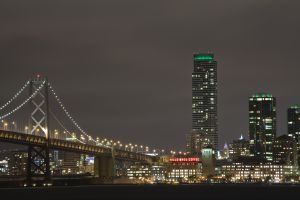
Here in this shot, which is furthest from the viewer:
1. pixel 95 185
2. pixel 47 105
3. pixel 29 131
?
pixel 95 185

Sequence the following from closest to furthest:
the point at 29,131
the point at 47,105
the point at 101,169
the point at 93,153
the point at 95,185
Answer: the point at 29,131 < the point at 47,105 < the point at 93,153 < the point at 101,169 < the point at 95,185

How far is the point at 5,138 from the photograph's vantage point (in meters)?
114

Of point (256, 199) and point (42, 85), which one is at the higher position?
point (42, 85)

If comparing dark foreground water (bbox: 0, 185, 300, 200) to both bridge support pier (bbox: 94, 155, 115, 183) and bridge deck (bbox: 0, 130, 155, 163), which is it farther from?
bridge support pier (bbox: 94, 155, 115, 183)

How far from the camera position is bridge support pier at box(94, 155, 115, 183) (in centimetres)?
15700

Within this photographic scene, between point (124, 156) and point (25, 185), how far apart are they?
36988mm

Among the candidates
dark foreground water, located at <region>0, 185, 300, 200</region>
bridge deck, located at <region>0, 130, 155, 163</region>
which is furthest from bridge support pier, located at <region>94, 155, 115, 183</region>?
dark foreground water, located at <region>0, 185, 300, 200</region>

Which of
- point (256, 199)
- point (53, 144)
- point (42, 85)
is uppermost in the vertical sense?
point (42, 85)

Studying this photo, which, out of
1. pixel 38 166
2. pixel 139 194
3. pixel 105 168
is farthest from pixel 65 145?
pixel 105 168

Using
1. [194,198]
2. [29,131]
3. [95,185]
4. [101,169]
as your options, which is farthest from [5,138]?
[95,185]

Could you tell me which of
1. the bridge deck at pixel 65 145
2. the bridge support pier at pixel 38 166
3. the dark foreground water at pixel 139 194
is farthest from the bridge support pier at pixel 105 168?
the bridge support pier at pixel 38 166

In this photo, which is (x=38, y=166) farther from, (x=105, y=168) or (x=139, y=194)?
(x=105, y=168)

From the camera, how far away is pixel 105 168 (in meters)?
158

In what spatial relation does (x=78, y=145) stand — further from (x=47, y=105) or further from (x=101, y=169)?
(x=101, y=169)
